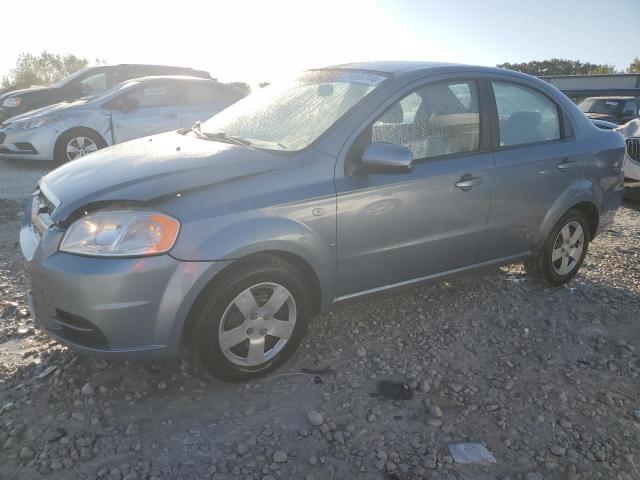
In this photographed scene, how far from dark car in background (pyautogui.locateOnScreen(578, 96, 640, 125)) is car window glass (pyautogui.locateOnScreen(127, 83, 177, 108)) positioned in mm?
10374

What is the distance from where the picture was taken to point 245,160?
9.22 feet

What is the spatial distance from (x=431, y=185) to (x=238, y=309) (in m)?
1.40

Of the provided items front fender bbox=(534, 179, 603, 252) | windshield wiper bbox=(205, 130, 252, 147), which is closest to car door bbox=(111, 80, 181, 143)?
windshield wiper bbox=(205, 130, 252, 147)

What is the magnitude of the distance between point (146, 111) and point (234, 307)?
6.20 metres

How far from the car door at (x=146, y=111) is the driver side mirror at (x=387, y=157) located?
5.84 meters

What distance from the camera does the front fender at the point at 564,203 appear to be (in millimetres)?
3856

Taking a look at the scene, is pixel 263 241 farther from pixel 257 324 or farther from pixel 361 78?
pixel 361 78

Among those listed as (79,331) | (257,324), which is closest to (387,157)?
(257,324)

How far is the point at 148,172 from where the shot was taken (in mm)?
2709

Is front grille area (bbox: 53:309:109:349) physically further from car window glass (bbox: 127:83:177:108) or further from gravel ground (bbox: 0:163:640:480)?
car window glass (bbox: 127:83:177:108)

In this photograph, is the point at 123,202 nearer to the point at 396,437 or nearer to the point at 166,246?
the point at 166,246

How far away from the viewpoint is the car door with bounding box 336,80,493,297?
2.94 m

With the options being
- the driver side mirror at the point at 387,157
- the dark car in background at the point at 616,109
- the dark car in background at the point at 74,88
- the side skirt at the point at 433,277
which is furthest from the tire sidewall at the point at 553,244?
the dark car in background at the point at 616,109

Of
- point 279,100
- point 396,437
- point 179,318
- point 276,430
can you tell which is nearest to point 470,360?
point 396,437
